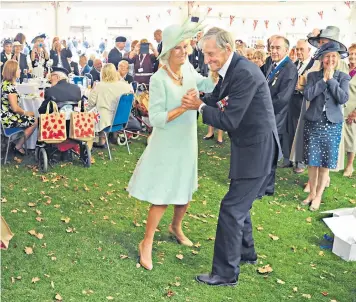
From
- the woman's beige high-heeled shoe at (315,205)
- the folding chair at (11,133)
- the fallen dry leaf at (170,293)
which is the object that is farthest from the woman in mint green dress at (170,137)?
the folding chair at (11,133)

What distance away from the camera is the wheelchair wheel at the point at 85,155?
6.62 meters

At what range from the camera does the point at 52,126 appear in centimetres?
604

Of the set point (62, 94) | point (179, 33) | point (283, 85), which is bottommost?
point (62, 94)

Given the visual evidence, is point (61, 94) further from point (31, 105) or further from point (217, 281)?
point (217, 281)

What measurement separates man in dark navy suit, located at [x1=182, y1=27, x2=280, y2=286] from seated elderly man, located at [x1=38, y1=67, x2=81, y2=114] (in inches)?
124

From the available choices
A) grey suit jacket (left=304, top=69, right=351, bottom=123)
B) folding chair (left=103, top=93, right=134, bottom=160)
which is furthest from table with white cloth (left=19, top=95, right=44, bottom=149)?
grey suit jacket (left=304, top=69, right=351, bottom=123)

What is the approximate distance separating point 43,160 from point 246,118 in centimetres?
370

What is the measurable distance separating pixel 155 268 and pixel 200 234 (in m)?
0.84

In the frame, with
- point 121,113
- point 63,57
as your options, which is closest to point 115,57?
point 63,57

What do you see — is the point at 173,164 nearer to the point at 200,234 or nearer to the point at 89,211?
the point at 200,234

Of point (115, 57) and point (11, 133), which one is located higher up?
point (115, 57)

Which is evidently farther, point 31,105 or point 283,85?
point 31,105

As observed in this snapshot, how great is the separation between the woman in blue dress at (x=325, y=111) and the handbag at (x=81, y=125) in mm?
2636

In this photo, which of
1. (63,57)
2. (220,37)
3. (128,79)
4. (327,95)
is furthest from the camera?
(63,57)
